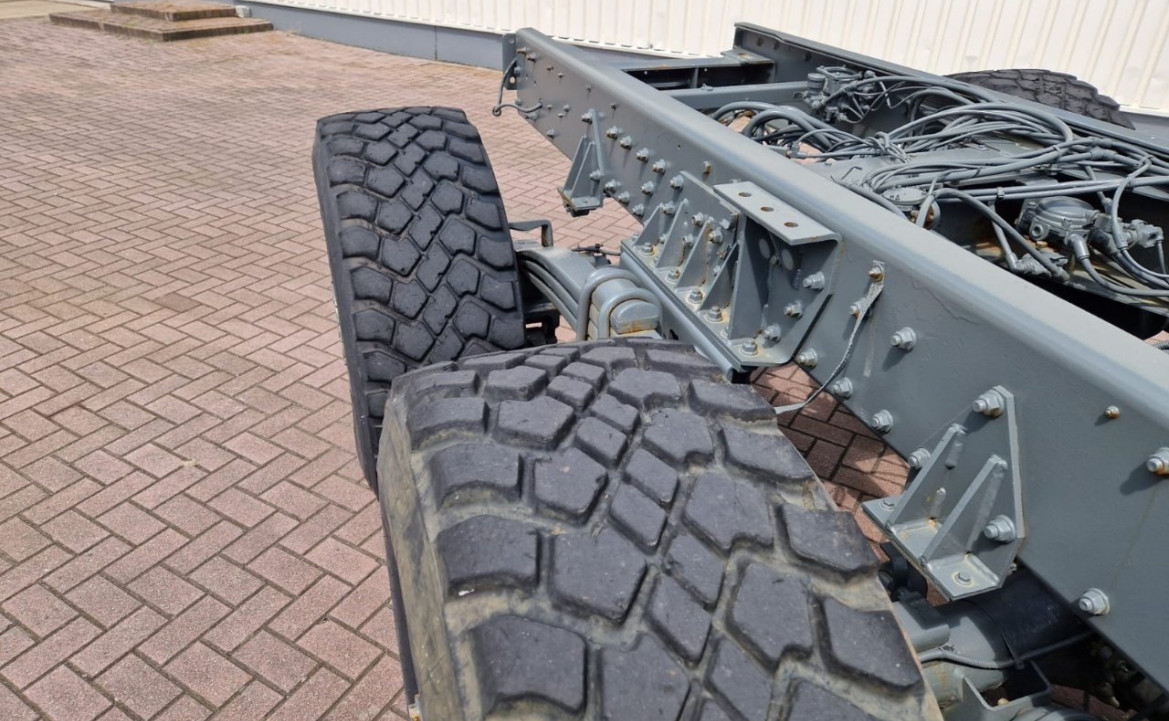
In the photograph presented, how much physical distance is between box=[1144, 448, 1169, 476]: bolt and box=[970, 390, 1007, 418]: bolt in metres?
0.22

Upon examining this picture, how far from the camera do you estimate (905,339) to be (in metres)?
1.33

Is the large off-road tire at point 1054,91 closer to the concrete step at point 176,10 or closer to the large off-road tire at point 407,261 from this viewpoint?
the large off-road tire at point 407,261

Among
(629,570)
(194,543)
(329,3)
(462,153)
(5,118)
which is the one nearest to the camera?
(629,570)

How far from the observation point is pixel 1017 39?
7.21 meters

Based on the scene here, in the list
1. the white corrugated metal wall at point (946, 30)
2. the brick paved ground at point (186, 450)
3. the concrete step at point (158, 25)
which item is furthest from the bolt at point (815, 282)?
the concrete step at point (158, 25)

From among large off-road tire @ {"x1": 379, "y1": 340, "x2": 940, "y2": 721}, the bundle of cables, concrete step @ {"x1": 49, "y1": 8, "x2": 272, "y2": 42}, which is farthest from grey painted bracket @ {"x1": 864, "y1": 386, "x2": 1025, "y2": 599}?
concrete step @ {"x1": 49, "y1": 8, "x2": 272, "y2": 42}

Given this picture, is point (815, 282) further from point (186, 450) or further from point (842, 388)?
point (186, 450)

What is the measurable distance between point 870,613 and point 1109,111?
347 centimetres

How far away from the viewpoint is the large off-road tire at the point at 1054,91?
3.66 meters

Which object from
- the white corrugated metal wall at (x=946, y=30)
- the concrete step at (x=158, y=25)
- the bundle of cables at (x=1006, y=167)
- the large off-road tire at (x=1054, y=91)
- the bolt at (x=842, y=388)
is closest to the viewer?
the bolt at (x=842, y=388)

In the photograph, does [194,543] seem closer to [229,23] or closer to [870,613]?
[870,613]

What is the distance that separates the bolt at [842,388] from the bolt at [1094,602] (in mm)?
500

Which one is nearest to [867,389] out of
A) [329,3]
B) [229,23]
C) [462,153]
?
[462,153]

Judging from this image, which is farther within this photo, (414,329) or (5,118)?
(5,118)
